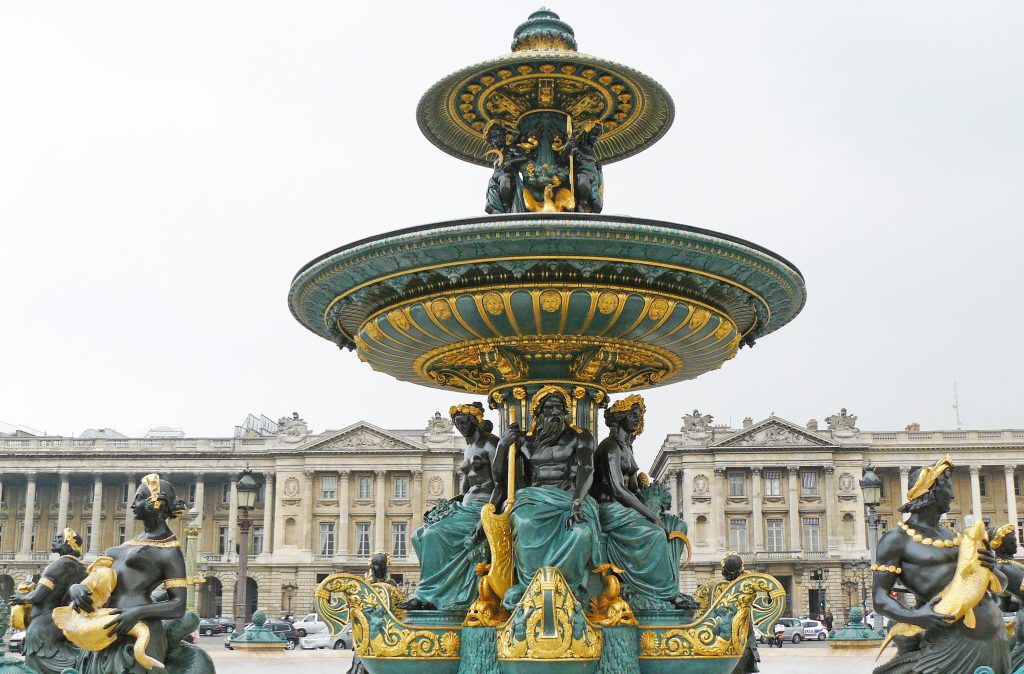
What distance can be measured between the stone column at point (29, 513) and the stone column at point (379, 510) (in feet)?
83.3

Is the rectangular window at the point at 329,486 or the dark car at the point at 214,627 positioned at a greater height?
the rectangular window at the point at 329,486

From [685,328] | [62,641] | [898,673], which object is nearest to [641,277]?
[685,328]

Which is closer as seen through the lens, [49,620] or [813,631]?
[49,620]

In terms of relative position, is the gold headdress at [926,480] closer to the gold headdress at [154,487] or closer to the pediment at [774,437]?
the gold headdress at [154,487]

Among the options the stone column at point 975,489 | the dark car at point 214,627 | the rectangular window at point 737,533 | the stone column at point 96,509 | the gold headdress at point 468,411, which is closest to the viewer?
the gold headdress at point 468,411

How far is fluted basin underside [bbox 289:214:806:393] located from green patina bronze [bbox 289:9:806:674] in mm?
13

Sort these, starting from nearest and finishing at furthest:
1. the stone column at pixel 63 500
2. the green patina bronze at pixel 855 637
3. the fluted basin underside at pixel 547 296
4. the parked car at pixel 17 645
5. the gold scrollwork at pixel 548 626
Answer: the gold scrollwork at pixel 548 626
the fluted basin underside at pixel 547 296
the parked car at pixel 17 645
the green patina bronze at pixel 855 637
the stone column at pixel 63 500

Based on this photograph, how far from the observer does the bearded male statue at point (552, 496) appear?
5.74 metres

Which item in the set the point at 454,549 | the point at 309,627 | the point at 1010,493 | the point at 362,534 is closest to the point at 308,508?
the point at 362,534

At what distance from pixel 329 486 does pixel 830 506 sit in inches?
1408

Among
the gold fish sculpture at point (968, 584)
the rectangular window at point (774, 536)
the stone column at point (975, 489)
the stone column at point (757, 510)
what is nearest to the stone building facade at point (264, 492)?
the stone column at point (757, 510)

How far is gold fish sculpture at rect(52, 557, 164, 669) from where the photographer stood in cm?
464

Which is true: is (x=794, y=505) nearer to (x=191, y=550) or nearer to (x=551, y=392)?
(x=191, y=550)

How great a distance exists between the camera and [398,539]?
78125mm
